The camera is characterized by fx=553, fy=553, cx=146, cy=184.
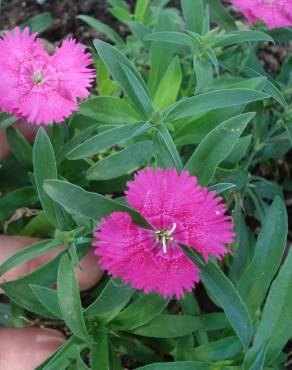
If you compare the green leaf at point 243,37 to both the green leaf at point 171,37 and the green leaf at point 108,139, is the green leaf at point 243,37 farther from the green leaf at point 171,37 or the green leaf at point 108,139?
the green leaf at point 108,139

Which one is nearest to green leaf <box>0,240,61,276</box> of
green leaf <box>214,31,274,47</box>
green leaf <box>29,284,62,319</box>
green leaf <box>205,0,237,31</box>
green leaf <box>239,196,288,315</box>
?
green leaf <box>29,284,62,319</box>

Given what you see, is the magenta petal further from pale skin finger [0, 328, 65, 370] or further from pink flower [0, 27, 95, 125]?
pale skin finger [0, 328, 65, 370]

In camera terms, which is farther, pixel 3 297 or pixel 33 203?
pixel 3 297

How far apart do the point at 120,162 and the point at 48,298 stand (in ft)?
0.94

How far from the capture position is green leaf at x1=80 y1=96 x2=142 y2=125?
3.50 feet

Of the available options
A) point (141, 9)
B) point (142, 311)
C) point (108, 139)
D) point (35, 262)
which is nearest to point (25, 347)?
point (35, 262)

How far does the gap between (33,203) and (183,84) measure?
1.51 feet

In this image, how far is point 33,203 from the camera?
1245 millimetres

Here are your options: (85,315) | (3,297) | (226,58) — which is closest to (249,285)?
(85,315)

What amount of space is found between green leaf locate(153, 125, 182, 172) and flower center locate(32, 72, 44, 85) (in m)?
0.25

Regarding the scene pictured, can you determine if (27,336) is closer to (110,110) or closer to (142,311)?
(142,311)

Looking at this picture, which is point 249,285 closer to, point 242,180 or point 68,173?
point 242,180

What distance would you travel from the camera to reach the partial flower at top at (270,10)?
1.08m

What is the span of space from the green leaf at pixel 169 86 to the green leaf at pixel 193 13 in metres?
0.14
